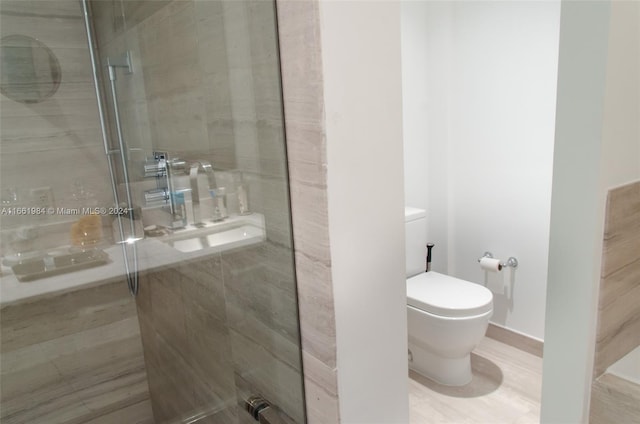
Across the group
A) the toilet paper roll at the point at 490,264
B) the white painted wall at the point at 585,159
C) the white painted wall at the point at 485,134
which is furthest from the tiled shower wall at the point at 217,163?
the toilet paper roll at the point at 490,264

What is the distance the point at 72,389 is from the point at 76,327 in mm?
217

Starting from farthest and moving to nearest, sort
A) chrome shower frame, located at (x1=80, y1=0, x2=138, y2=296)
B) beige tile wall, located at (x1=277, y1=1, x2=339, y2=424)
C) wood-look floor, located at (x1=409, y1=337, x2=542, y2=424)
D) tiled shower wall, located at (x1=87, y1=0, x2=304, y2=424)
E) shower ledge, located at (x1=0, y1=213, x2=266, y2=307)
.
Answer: wood-look floor, located at (x1=409, y1=337, x2=542, y2=424)
chrome shower frame, located at (x1=80, y1=0, x2=138, y2=296)
shower ledge, located at (x1=0, y1=213, x2=266, y2=307)
tiled shower wall, located at (x1=87, y1=0, x2=304, y2=424)
beige tile wall, located at (x1=277, y1=1, x2=339, y2=424)

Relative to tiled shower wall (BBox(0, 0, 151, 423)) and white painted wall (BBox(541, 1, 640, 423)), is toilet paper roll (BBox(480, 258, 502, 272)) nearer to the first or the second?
white painted wall (BBox(541, 1, 640, 423))

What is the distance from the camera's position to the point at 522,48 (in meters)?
2.28

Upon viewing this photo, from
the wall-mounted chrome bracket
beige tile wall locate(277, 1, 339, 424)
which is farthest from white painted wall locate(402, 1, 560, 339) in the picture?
beige tile wall locate(277, 1, 339, 424)

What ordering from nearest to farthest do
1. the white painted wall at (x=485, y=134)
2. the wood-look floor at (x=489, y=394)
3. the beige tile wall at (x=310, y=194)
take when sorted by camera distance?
the beige tile wall at (x=310, y=194) < the wood-look floor at (x=489, y=394) < the white painted wall at (x=485, y=134)

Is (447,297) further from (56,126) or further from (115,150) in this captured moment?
(56,126)

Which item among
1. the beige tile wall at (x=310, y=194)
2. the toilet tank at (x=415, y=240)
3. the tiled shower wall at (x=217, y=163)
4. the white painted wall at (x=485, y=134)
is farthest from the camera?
the toilet tank at (x=415, y=240)

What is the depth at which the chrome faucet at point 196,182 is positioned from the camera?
1.15 metres

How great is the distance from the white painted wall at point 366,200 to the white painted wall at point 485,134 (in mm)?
1675

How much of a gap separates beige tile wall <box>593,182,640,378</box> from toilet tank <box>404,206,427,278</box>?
4.41 feet

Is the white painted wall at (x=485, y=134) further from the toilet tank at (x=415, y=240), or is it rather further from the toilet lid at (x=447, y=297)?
the toilet lid at (x=447, y=297)

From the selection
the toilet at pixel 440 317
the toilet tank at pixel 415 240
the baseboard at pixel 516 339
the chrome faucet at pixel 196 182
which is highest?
the chrome faucet at pixel 196 182

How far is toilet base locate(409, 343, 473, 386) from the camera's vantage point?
2.30 meters
